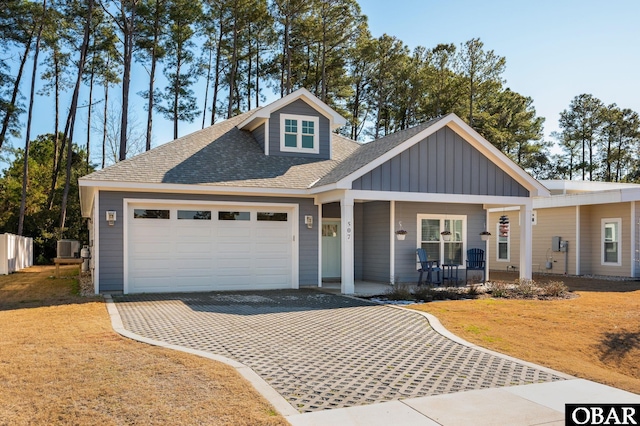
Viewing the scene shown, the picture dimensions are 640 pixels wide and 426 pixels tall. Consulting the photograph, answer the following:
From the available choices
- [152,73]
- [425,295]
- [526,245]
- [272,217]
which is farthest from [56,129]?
[526,245]

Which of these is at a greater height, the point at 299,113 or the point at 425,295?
the point at 299,113

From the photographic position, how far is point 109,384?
522 cm

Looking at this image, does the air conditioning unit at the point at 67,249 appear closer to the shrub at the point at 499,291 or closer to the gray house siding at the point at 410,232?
the gray house siding at the point at 410,232

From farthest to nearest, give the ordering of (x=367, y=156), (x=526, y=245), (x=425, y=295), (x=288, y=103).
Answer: (x=288, y=103) < (x=526, y=245) < (x=367, y=156) < (x=425, y=295)

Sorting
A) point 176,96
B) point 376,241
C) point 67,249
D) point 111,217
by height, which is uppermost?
point 176,96

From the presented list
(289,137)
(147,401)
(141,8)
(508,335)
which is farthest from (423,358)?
(141,8)

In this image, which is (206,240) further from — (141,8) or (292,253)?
(141,8)

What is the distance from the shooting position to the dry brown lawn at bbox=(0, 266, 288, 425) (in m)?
4.42

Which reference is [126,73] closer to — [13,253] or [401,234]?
[13,253]

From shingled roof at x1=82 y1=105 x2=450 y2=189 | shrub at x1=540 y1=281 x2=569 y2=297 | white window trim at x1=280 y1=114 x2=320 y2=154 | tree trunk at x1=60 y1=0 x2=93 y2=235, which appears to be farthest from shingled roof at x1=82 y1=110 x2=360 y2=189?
tree trunk at x1=60 y1=0 x2=93 y2=235

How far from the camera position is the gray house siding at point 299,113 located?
16.2m

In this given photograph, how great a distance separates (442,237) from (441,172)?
7.83ft

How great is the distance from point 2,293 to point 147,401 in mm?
10948

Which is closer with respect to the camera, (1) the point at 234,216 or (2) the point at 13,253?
(1) the point at 234,216
